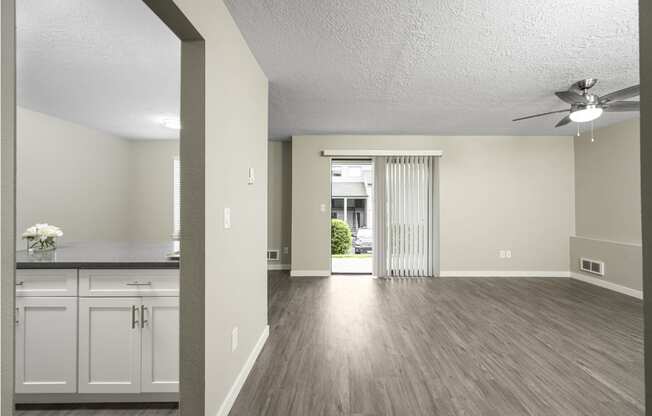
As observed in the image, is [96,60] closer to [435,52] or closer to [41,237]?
[41,237]

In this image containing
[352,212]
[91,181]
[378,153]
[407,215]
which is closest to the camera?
[91,181]

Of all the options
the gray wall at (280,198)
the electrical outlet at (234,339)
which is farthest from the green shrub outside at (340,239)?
the electrical outlet at (234,339)

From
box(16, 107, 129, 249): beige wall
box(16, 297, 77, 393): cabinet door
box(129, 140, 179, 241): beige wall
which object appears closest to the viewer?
box(16, 297, 77, 393): cabinet door

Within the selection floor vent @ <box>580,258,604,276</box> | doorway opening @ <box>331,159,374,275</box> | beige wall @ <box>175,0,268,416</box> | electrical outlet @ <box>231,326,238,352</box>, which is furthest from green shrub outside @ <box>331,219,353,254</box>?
electrical outlet @ <box>231,326,238,352</box>

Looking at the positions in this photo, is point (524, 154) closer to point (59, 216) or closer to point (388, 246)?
A: point (388, 246)

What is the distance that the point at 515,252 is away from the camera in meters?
5.90

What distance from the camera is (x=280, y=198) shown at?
21.3ft

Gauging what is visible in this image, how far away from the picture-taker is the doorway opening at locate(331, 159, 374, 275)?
352 inches

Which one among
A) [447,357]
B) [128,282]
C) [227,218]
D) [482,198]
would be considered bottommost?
[447,357]

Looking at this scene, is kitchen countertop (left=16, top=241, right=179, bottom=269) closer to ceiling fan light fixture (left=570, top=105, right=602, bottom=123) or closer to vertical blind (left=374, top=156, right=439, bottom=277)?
ceiling fan light fixture (left=570, top=105, right=602, bottom=123)

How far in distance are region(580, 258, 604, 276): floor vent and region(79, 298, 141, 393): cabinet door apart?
6.25m

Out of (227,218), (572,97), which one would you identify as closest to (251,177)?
(227,218)

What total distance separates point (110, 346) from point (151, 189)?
478 cm

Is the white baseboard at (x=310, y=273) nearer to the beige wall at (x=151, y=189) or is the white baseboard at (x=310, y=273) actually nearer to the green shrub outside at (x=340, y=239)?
the beige wall at (x=151, y=189)
